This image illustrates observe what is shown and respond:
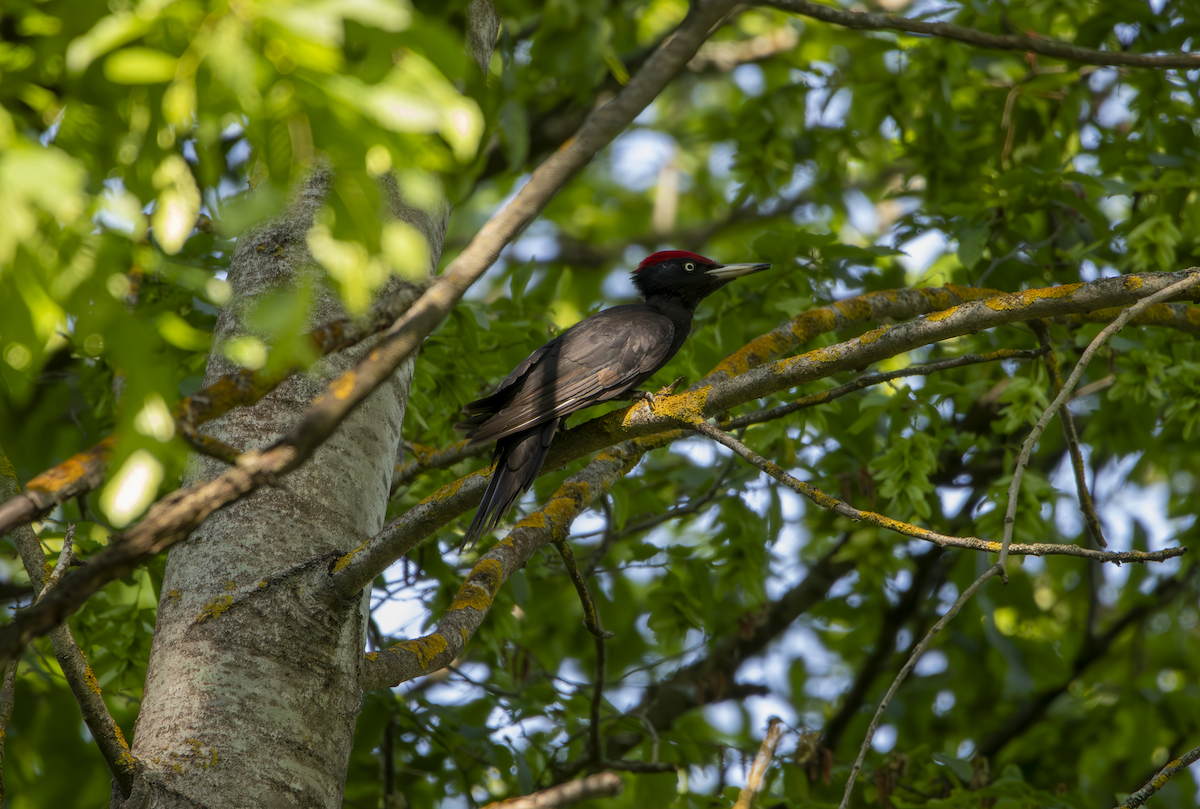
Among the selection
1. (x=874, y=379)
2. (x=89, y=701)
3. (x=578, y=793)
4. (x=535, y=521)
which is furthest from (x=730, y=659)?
(x=578, y=793)

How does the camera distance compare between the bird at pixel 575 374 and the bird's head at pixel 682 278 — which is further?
the bird's head at pixel 682 278

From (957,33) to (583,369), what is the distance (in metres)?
1.78

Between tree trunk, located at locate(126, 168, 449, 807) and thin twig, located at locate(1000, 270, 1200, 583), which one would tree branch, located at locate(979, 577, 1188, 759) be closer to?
thin twig, located at locate(1000, 270, 1200, 583)

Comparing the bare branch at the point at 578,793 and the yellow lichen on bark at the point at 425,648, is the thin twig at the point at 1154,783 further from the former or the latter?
the yellow lichen on bark at the point at 425,648

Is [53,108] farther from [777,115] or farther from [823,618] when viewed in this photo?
[823,618]

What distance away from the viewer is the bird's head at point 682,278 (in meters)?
4.89

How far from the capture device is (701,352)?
4648mm

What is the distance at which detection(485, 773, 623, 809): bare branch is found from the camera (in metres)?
1.50

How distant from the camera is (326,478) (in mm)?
2711

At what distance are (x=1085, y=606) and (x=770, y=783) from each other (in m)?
4.51

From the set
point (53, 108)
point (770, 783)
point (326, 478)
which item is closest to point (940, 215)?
point (770, 783)

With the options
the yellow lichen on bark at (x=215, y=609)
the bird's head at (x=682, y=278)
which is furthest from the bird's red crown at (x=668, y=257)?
the yellow lichen on bark at (x=215, y=609)

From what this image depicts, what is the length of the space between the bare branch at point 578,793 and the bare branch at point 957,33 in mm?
1814

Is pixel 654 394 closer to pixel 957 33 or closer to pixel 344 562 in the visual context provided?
pixel 344 562
